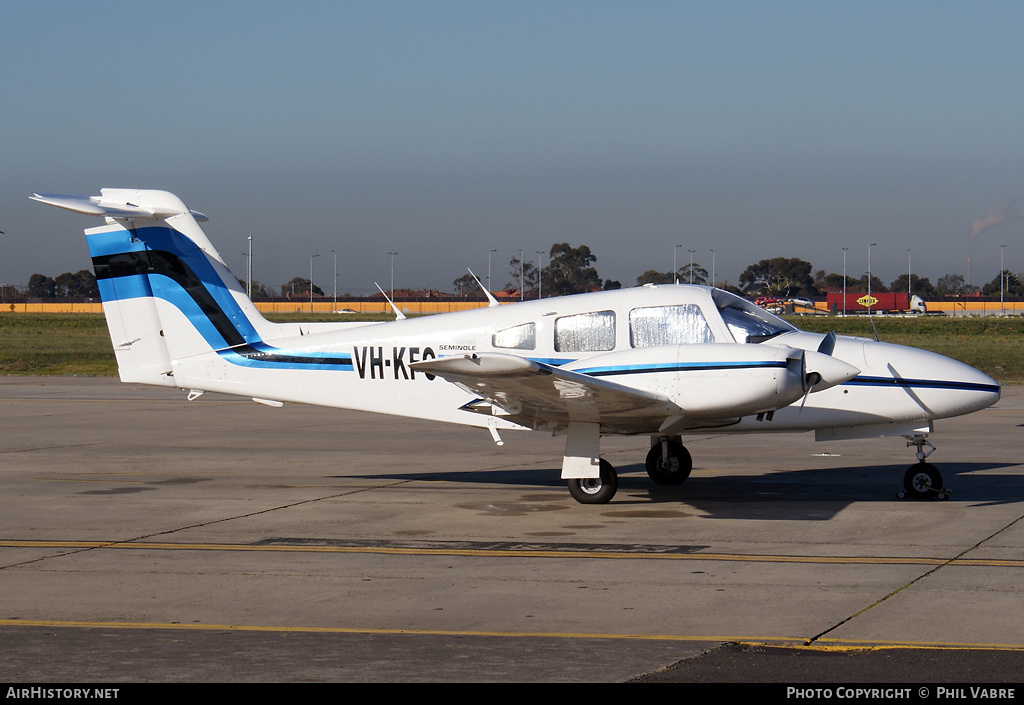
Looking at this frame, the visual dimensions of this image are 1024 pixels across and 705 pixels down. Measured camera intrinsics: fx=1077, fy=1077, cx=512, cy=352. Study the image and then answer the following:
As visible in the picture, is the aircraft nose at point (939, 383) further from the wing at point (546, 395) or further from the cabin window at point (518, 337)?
the cabin window at point (518, 337)

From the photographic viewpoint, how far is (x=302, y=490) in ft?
44.4

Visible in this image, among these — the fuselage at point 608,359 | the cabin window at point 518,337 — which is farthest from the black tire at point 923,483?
the cabin window at point 518,337

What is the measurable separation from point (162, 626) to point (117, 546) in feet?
10.4

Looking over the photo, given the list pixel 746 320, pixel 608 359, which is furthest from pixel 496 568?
pixel 746 320

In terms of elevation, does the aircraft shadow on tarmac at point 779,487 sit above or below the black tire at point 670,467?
below

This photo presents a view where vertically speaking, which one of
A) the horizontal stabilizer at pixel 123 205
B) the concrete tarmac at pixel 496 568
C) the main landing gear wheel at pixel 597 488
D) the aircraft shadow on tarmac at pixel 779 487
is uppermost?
the horizontal stabilizer at pixel 123 205

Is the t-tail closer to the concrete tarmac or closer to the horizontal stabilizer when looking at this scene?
the horizontal stabilizer

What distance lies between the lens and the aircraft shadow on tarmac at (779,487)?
12.0 metres

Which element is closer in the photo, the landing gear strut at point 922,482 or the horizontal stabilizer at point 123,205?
the landing gear strut at point 922,482

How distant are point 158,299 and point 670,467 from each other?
6780mm

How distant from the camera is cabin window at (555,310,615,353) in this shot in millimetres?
12164

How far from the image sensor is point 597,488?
12.0m

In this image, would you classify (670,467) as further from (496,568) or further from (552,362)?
(496,568)

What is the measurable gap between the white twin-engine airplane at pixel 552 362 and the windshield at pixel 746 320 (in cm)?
2
